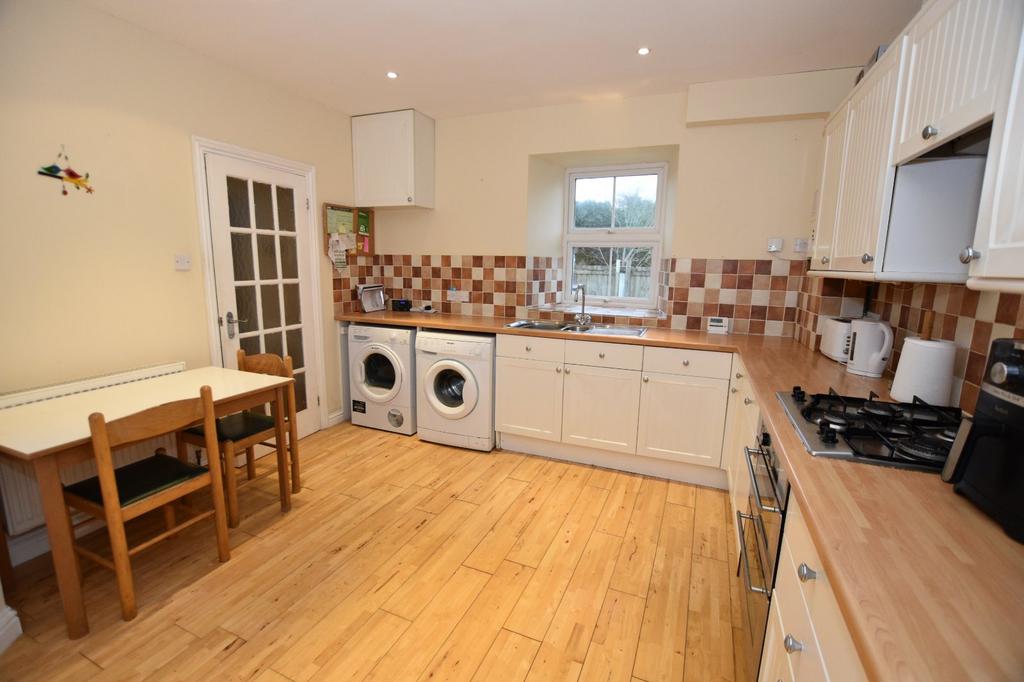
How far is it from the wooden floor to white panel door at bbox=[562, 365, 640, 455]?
1.05 ft

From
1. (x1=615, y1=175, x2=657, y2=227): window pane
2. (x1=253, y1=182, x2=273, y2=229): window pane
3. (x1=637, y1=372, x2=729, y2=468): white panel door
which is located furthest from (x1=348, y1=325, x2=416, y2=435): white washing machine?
(x1=615, y1=175, x2=657, y2=227): window pane

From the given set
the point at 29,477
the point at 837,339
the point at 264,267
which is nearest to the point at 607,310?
the point at 837,339

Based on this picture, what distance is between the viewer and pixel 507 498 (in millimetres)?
2570


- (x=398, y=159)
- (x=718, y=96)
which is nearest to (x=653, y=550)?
(x=718, y=96)

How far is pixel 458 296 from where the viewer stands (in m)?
3.77

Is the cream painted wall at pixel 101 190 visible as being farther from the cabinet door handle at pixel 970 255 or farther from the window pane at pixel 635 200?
the cabinet door handle at pixel 970 255

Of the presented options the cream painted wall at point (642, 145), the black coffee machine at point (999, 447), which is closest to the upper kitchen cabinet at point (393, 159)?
the cream painted wall at point (642, 145)

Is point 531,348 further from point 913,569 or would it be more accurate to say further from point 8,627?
point 8,627

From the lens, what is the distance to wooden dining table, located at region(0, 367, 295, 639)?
150 centimetres

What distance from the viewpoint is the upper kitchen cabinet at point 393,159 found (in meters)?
3.40

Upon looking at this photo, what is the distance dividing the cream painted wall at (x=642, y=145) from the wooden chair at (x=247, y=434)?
1.70m

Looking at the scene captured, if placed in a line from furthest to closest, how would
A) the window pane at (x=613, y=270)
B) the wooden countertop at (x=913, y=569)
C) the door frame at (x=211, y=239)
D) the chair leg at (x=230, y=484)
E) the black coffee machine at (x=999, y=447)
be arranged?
the window pane at (x=613, y=270) < the door frame at (x=211, y=239) < the chair leg at (x=230, y=484) < the black coffee machine at (x=999, y=447) < the wooden countertop at (x=913, y=569)

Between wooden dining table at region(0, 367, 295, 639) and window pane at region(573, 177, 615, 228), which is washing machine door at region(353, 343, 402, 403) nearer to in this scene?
wooden dining table at region(0, 367, 295, 639)

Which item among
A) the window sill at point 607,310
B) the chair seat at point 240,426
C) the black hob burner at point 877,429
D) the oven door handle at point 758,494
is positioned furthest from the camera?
the window sill at point 607,310
